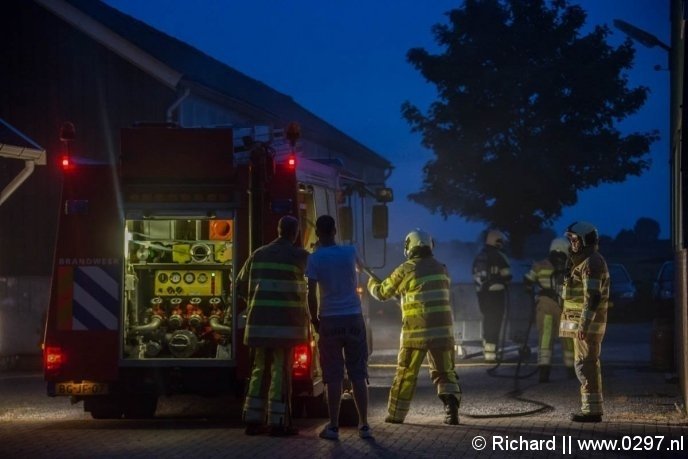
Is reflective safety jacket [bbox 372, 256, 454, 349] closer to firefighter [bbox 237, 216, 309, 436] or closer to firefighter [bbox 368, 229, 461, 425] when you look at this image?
firefighter [bbox 368, 229, 461, 425]

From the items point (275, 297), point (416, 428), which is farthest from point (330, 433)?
point (275, 297)

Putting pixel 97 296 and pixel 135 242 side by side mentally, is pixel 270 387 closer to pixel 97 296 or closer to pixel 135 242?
pixel 97 296

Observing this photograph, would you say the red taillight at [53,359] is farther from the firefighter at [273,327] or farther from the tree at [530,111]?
the tree at [530,111]

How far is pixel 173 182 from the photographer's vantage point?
11062 millimetres

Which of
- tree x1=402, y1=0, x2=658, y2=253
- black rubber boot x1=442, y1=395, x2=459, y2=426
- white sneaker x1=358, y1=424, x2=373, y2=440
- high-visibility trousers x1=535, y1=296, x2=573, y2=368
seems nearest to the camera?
white sneaker x1=358, y1=424, x2=373, y2=440

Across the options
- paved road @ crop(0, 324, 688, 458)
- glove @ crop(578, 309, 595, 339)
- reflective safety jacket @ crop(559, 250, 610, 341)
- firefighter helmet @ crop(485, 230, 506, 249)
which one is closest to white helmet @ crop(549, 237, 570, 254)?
paved road @ crop(0, 324, 688, 458)

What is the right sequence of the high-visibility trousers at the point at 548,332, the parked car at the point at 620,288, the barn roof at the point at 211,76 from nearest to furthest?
the high-visibility trousers at the point at 548,332, the barn roof at the point at 211,76, the parked car at the point at 620,288

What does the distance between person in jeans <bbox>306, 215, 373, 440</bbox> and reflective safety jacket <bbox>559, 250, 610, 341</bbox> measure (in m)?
2.28

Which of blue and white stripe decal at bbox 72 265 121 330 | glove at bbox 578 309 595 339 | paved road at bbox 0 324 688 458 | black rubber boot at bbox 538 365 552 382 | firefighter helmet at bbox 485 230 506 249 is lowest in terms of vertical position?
paved road at bbox 0 324 688 458

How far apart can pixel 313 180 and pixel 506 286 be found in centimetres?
616

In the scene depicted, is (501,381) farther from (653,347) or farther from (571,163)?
(571,163)

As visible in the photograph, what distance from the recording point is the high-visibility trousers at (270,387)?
10.1m

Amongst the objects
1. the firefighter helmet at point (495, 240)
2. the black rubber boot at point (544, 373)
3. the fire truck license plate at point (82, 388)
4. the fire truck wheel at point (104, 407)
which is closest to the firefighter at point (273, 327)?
the fire truck license plate at point (82, 388)

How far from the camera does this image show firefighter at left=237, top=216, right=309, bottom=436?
1009 centimetres
